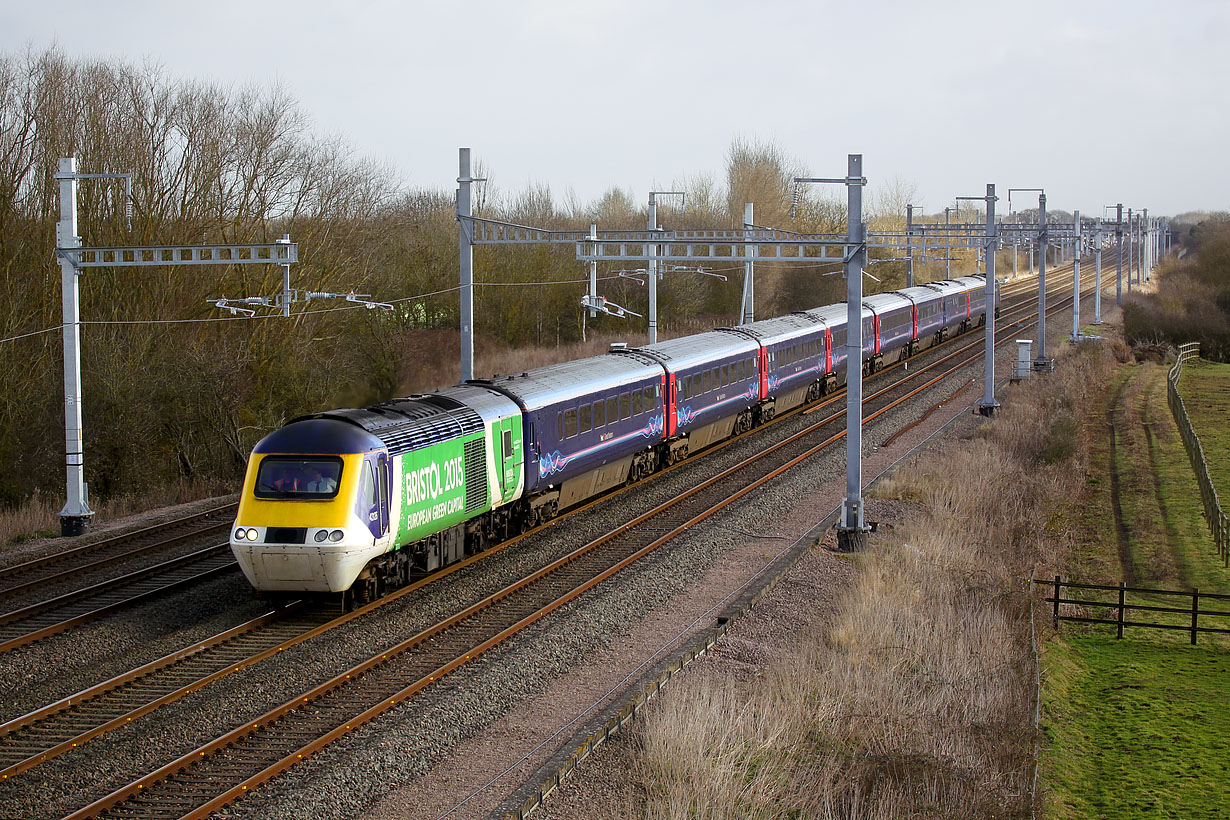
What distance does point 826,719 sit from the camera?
11.8 m

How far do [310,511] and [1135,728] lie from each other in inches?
405

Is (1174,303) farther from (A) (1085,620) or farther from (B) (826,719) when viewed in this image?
(B) (826,719)

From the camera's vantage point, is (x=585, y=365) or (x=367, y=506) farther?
(x=585, y=365)

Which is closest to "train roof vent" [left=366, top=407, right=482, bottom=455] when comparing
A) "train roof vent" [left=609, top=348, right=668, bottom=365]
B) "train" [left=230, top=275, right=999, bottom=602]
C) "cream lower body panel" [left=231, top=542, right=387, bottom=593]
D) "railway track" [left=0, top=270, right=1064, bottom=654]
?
"train" [left=230, top=275, right=999, bottom=602]

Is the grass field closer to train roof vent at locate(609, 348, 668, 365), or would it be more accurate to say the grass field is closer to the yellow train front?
the yellow train front

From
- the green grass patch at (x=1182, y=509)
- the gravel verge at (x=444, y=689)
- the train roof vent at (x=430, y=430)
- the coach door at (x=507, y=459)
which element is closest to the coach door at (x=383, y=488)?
the train roof vent at (x=430, y=430)

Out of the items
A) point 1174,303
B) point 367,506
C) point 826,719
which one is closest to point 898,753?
point 826,719

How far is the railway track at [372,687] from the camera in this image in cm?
993

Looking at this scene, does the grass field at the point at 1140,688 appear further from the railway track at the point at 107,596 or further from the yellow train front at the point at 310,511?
the railway track at the point at 107,596

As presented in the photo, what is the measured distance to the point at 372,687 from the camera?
12586 mm

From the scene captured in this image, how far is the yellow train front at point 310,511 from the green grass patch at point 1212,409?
2030 cm

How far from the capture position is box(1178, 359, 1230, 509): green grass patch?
29.9 m

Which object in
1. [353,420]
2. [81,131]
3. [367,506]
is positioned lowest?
[367,506]

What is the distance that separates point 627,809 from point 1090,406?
Answer: 34.7m
